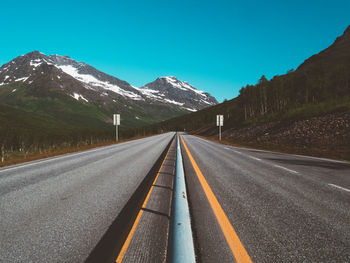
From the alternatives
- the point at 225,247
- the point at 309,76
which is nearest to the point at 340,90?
the point at 309,76

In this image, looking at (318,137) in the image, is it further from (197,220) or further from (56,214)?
(56,214)

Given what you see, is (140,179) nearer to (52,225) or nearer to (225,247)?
(52,225)

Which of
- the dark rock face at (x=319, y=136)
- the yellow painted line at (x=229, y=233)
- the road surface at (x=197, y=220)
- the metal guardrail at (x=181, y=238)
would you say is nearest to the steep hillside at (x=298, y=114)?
the dark rock face at (x=319, y=136)

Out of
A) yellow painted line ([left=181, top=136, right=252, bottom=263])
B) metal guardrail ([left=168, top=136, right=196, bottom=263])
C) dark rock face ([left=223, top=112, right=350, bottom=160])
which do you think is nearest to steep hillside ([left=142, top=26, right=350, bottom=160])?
dark rock face ([left=223, top=112, right=350, bottom=160])

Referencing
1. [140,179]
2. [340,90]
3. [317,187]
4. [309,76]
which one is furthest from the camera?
[309,76]

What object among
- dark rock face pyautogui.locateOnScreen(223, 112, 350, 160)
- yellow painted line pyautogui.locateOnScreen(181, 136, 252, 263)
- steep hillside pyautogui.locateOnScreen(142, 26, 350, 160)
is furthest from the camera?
steep hillside pyautogui.locateOnScreen(142, 26, 350, 160)

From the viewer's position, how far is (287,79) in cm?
6044

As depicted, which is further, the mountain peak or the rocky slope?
the mountain peak

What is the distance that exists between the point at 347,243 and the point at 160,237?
2.45 m

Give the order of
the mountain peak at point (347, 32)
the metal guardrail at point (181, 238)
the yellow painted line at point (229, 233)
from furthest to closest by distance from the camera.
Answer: the mountain peak at point (347, 32) → the yellow painted line at point (229, 233) → the metal guardrail at point (181, 238)

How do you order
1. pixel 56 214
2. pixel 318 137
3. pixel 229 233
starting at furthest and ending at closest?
pixel 318 137
pixel 56 214
pixel 229 233

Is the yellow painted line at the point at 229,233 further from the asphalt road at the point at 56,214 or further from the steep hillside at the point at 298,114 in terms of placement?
the steep hillside at the point at 298,114

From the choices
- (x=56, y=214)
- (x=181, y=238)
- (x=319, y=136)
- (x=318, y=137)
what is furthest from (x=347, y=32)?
(x=56, y=214)

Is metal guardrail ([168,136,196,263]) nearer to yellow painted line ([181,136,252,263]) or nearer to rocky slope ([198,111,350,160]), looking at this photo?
yellow painted line ([181,136,252,263])
